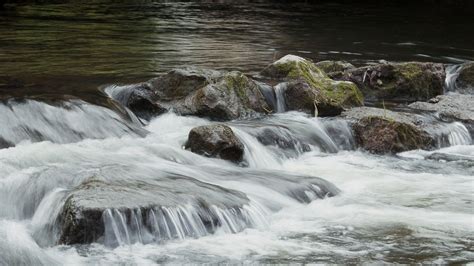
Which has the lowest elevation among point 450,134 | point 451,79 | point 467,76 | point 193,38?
point 193,38

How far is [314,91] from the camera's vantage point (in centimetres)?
1176

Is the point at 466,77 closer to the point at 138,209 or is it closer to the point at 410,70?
the point at 410,70

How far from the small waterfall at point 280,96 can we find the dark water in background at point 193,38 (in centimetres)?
236

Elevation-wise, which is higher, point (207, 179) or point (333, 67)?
point (333, 67)

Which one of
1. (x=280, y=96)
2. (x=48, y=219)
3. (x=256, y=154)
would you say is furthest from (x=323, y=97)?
(x=48, y=219)

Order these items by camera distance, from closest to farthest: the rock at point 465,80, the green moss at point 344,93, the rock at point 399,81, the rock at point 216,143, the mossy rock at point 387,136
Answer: the rock at point 216,143 < the mossy rock at point 387,136 < the green moss at point 344,93 < the rock at point 399,81 < the rock at point 465,80

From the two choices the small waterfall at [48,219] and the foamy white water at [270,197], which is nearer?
the foamy white water at [270,197]

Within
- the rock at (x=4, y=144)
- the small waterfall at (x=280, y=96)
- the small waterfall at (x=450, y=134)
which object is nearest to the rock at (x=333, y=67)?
the small waterfall at (x=280, y=96)

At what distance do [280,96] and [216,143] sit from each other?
10.5 feet

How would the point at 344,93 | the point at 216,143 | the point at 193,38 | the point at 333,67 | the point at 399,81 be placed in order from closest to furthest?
the point at 216,143
the point at 344,93
the point at 399,81
the point at 333,67
the point at 193,38

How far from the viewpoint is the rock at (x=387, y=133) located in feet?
34.2

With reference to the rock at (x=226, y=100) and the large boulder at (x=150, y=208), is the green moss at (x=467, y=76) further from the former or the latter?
the large boulder at (x=150, y=208)

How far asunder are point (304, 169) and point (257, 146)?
2.46 ft

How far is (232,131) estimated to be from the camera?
9.41m
